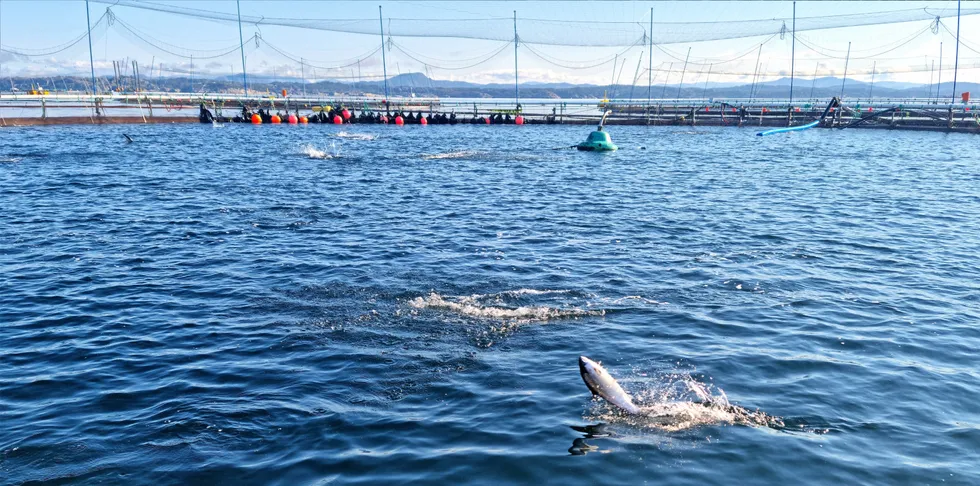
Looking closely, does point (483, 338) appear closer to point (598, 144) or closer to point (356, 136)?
point (598, 144)

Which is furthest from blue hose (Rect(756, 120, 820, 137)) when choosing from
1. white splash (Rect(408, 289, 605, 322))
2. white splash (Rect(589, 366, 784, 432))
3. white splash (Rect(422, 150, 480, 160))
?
white splash (Rect(589, 366, 784, 432))

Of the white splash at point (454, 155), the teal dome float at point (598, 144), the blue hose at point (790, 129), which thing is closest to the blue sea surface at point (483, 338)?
the white splash at point (454, 155)

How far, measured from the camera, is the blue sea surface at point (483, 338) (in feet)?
27.1

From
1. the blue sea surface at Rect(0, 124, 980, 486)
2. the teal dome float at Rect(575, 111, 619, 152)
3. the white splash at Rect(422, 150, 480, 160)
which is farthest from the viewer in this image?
the teal dome float at Rect(575, 111, 619, 152)

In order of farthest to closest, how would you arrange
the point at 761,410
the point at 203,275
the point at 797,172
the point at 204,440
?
the point at 797,172, the point at 203,275, the point at 761,410, the point at 204,440

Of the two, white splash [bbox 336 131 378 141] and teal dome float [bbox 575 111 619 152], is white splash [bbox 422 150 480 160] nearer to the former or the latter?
teal dome float [bbox 575 111 619 152]

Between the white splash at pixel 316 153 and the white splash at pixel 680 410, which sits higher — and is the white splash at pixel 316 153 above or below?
above

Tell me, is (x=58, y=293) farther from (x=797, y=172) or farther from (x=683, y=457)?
(x=797, y=172)

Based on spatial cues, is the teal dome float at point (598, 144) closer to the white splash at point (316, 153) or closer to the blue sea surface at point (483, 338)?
the white splash at point (316, 153)

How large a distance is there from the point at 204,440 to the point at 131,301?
22.1 feet

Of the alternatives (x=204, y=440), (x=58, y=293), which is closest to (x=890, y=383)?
(x=204, y=440)

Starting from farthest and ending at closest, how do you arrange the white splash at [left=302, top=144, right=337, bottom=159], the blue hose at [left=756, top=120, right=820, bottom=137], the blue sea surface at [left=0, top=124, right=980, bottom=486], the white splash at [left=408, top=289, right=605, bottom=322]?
the blue hose at [left=756, top=120, right=820, bottom=137] → the white splash at [left=302, top=144, right=337, bottom=159] → the white splash at [left=408, top=289, right=605, bottom=322] → the blue sea surface at [left=0, top=124, right=980, bottom=486]

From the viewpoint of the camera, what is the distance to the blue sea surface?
326 inches

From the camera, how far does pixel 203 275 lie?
52.2 feet
